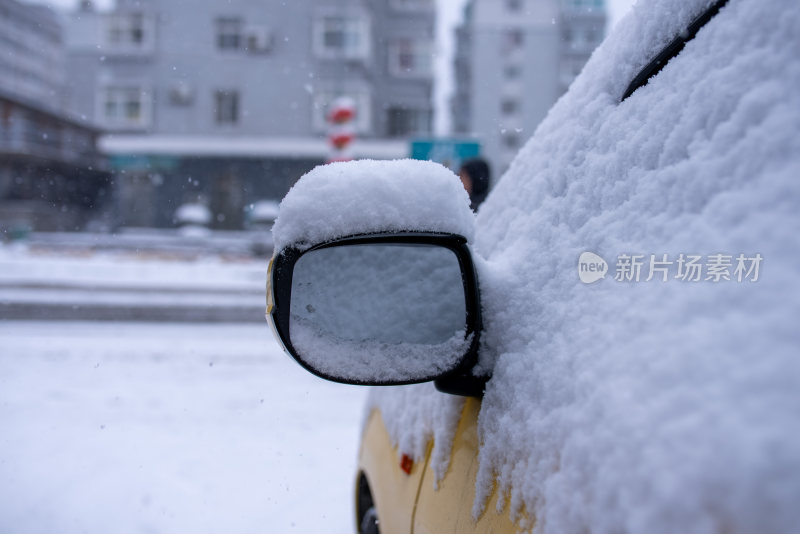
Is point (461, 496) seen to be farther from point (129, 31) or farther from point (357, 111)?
point (129, 31)

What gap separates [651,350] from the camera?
0.73 m

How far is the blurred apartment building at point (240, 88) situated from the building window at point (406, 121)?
62 mm

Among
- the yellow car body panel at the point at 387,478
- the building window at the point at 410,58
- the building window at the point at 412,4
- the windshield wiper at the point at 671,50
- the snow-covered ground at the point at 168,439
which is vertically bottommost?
the snow-covered ground at the point at 168,439

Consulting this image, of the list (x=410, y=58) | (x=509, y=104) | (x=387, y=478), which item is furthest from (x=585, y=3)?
(x=509, y=104)

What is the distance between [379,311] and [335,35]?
26602 millimetres

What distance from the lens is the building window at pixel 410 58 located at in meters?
25.1

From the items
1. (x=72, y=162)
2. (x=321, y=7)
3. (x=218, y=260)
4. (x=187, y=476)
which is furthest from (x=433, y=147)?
(x=72, y=162)

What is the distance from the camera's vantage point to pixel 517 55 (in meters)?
10.9

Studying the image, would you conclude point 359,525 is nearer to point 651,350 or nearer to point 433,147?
point 651,350

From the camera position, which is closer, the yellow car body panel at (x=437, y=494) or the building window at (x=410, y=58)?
the yellow car body panel at (x=437, y=494)

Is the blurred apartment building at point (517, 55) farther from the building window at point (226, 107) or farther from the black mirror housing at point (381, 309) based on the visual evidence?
the building window at point (226, 107)

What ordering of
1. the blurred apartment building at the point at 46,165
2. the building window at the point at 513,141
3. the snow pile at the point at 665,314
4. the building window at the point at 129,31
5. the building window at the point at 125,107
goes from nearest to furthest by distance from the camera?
the snow pile at the point at 665,314, the building window at the point at 513,141, the blurred apartment building at the point at 46,165, the building window at the point at 129,31, the building window at the point at 125,107

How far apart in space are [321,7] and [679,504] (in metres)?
28.1

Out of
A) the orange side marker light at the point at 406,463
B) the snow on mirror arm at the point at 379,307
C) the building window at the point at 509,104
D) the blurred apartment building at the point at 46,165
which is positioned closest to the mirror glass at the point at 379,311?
the snow on mirror arm at the point at 379,307
